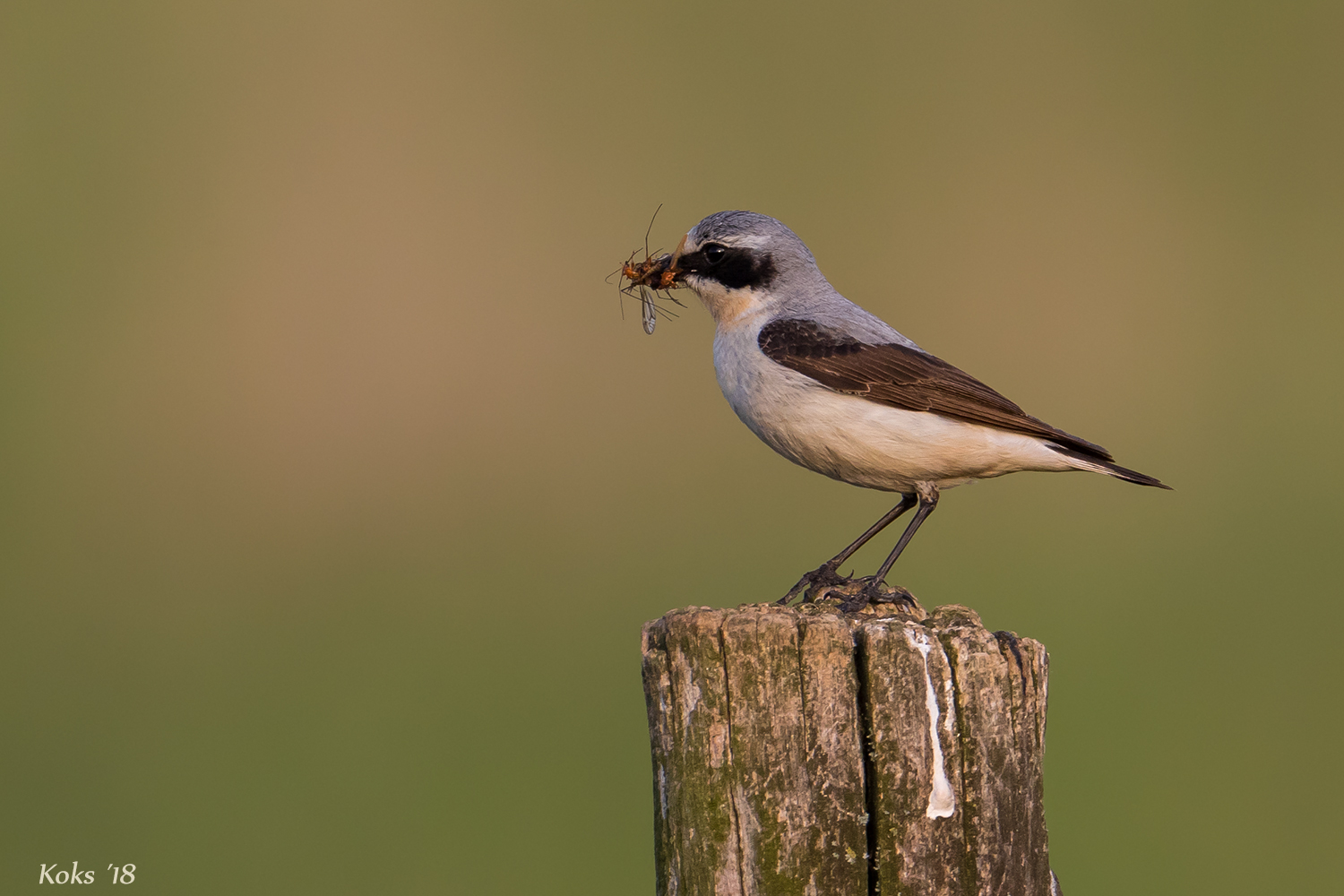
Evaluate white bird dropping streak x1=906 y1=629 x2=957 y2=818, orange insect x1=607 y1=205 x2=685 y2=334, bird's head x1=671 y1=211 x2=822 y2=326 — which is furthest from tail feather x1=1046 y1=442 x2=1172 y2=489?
white bird dropping streak x1=906 y1=629 x2=957 y2=818

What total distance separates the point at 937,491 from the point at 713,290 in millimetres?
1557

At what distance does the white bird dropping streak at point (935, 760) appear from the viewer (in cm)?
332

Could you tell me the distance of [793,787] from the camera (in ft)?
11.0

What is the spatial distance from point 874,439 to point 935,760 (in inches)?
88.3

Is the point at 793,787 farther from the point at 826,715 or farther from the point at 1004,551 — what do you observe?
the point at 1004,551

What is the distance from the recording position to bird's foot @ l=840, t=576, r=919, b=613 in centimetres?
469

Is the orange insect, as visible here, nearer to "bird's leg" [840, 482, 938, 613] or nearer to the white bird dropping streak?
"bird's leg" [840, 482, 938, 613]

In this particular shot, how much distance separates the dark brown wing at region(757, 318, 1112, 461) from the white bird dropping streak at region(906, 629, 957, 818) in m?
2.25

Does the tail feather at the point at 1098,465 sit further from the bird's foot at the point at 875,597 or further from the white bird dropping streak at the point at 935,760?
the white bird dropping streak at the point at 935,760

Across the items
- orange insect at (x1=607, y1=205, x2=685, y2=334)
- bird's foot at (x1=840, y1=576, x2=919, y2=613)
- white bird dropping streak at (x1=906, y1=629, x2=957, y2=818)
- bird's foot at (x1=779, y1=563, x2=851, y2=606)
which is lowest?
white bird dropping streak at (x1=906, y1=629, x2=957, y2=818)

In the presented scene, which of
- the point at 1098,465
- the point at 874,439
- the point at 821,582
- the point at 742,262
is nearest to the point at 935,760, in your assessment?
the point at 821,582

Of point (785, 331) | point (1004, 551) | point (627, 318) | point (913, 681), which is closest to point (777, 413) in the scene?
point (785, 331)

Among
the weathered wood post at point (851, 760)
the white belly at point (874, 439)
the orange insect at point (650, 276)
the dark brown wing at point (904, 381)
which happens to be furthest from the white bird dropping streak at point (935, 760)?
the orange insect at point (650, 276)

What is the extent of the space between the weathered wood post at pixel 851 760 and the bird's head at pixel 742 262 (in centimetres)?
300
